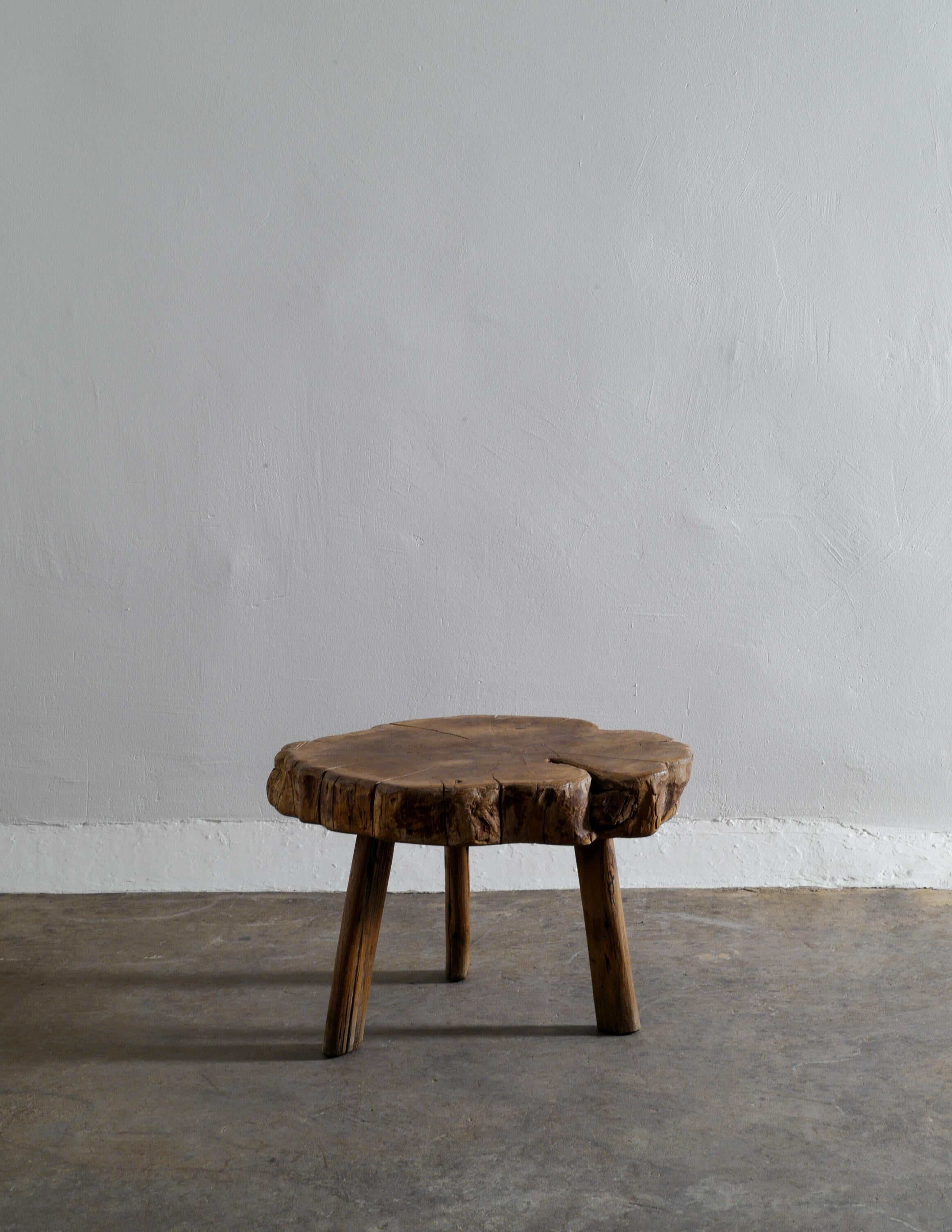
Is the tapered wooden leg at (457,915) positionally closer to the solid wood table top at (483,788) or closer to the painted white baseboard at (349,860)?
the solid wood table top at (483,788)

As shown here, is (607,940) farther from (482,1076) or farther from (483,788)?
(483,788)

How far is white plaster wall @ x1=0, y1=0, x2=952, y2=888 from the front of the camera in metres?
2.90

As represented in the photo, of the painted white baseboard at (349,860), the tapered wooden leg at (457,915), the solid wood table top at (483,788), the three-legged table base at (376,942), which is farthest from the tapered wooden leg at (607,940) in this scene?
the painted white baseboard at (349,860)

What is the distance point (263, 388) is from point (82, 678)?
0.96 metres

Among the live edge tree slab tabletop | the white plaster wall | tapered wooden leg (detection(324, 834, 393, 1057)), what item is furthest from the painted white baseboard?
tapered wooden leg (detection(324, 834, 393, 1057))

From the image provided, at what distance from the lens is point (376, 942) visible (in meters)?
1.97

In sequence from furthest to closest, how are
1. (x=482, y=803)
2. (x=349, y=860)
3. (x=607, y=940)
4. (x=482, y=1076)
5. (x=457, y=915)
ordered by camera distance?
(x=349, y=860) → (x=457, y=915) → (x=607, y=940) → (x=482, y=1076) → (x=482, y=803)

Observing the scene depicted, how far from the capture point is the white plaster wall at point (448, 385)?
114 inches

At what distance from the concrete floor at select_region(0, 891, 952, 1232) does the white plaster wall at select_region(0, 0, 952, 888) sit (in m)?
0.43

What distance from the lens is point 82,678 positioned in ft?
9.66

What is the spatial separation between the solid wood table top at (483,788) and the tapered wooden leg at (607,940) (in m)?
0.13

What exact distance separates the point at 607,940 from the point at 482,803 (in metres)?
0.44

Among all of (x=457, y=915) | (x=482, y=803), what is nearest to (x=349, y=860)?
(x=457, y=915)

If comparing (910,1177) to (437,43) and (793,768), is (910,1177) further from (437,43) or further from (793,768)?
(437,43)
